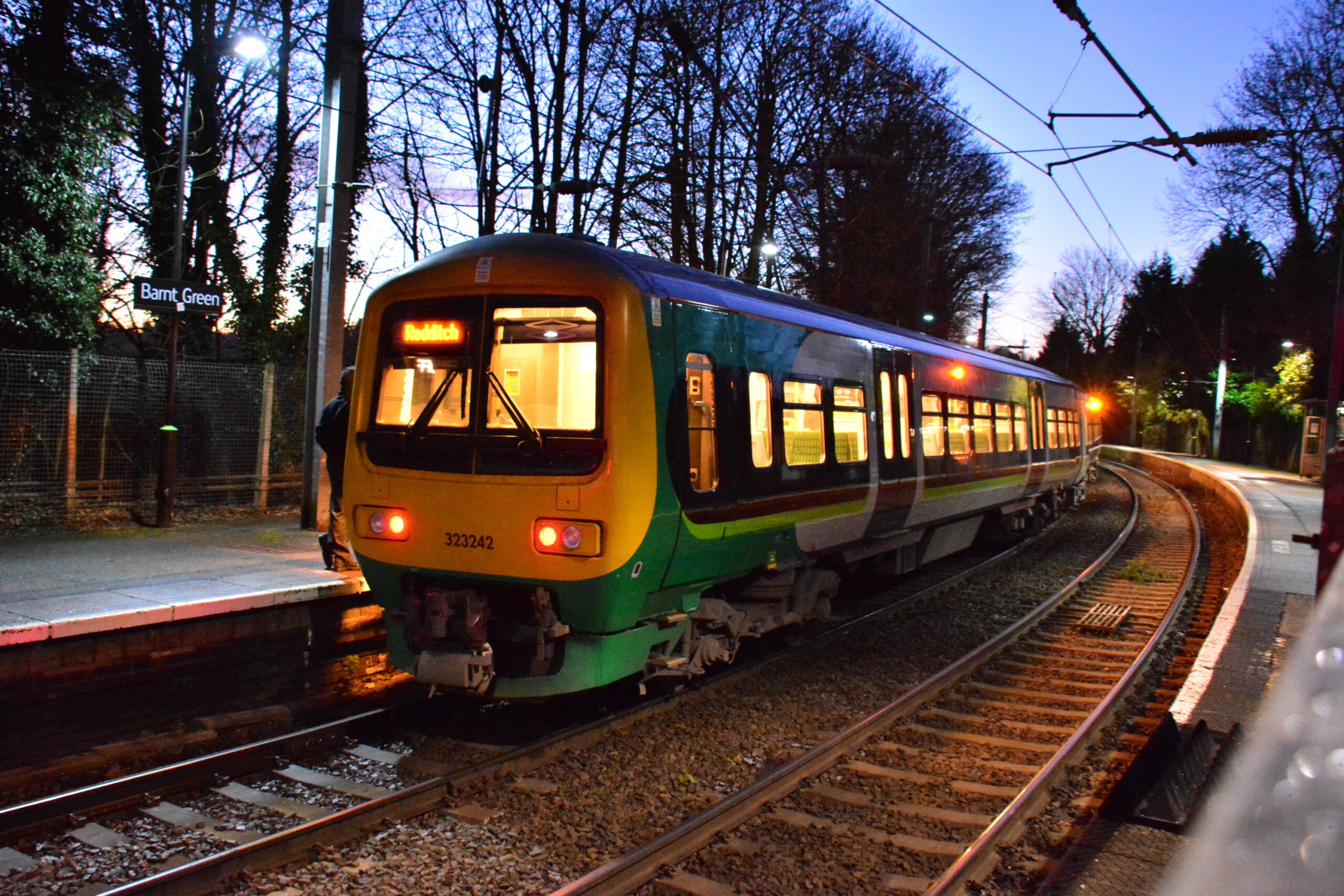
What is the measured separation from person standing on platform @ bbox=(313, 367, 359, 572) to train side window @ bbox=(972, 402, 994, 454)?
7.11 meters

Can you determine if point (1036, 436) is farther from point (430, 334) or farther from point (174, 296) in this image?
point (174, 296)

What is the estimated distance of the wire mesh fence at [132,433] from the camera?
11.2 m

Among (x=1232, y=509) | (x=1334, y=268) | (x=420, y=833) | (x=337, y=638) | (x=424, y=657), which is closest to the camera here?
(x=420, y=833)

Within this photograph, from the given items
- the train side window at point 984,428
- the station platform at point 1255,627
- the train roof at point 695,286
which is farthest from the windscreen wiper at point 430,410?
the train side window at point 984,428

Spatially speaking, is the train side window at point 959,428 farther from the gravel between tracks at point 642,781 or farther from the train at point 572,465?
the train at point 572,465

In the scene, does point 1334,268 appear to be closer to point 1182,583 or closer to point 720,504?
point 1182,583

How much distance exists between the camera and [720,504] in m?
6.16

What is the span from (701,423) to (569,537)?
1.20 meters

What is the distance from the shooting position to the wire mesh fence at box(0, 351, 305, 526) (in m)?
11.2

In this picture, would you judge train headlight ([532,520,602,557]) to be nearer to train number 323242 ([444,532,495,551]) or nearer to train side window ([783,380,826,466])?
train number 323242 ([444,532,495,551])

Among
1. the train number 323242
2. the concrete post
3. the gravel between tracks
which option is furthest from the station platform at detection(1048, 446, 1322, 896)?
the concrete post

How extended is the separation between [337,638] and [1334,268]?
112 ft

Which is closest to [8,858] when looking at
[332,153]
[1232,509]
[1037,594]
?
[332,153]

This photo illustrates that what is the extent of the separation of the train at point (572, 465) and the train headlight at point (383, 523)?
0.06ft
